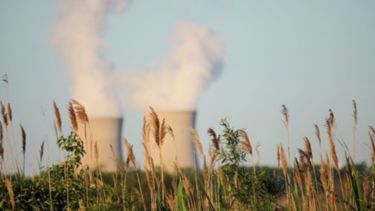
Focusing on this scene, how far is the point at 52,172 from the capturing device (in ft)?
15.8

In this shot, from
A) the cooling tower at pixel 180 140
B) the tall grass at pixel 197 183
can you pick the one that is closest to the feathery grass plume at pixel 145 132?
the tall grass at pixel 197 183

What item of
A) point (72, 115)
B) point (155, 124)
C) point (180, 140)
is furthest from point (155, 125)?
point (180, 140)

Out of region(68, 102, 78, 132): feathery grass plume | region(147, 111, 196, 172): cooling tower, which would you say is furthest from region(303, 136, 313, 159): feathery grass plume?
region(147, 111, 196, 172): cooling tower

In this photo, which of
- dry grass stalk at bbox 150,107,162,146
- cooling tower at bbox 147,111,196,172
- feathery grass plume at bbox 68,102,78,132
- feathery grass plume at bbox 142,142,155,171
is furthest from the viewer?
cooling tower at bbox 147,111,196,172

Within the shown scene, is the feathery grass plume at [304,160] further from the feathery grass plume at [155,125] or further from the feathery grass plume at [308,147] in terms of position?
the feathery grass plume at [155,125]

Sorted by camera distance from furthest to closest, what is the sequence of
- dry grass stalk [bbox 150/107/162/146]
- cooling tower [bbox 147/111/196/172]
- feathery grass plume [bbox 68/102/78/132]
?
1. cooling tower [bbox 147/111/196/172]
2. feathery grass plume [bbox 68/102/78/132]
3. dry grass stalk [bbox 150/107/162/146]

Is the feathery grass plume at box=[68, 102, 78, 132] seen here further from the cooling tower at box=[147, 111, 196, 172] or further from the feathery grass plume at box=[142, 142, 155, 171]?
the cooling tower at box=[147, 111, 196, 172]

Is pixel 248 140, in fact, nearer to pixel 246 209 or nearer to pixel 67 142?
pixel 246 209

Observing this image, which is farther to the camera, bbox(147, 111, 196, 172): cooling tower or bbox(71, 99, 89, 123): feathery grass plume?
bbox(147, 111, 196, 172): cooling tower

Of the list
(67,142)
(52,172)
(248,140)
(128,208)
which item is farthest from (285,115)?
(52,172)

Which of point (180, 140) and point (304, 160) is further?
point (180, 140)

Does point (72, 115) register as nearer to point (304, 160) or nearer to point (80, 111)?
point (80, 111)

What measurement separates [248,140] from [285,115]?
0.30 metres

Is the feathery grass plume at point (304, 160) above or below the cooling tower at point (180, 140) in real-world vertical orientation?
below
